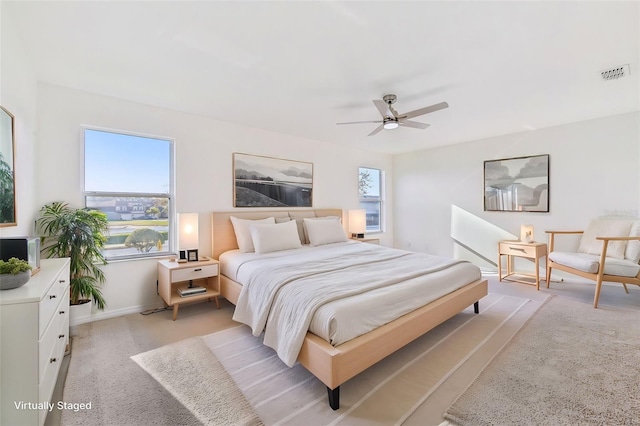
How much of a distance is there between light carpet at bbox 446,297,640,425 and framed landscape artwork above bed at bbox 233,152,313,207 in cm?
337

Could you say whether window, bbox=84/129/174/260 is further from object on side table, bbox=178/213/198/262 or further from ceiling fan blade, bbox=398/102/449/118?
ceiling fan blade, bbox=398/102/449/118

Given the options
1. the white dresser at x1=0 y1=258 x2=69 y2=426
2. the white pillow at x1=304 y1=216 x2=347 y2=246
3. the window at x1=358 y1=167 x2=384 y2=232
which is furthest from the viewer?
the window at x1=358 y1=167 x2=384 y2=232

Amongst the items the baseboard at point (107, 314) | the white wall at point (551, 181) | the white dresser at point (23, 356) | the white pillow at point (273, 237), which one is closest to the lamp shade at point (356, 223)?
the white wall at point (551, 181)

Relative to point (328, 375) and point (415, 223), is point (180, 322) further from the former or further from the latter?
point (415, 223)

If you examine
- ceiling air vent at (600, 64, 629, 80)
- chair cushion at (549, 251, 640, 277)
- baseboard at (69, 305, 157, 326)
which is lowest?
baseboard at (69, 305, 157, 326)

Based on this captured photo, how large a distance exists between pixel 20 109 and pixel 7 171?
2.02ft

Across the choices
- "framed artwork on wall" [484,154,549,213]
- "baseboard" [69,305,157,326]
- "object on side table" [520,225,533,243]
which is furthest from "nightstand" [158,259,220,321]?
→ "framed artwork on wall" [484,154,549,213]

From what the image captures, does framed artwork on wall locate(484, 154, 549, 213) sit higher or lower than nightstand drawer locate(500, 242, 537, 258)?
higher

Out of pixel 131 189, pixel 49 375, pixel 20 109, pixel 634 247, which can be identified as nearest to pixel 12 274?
pixel 49 375

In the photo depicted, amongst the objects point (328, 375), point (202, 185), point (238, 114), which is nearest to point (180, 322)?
point (202, 185)

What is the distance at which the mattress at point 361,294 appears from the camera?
1.76 meters

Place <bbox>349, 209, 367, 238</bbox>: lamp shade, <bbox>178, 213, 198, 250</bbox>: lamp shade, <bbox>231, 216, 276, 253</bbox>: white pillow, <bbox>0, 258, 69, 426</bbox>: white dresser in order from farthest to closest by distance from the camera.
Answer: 1. <bbox>349, 209, 367, 238</bbox>: lamp shade
2. <bbox>231, 216, 276, 253</bbox>: white pillow
3. <bbox>178, 213, 198, 250</bbox>: lamp shade
4. <bbox>0, 258, 69, 426</bbox>: white dresser

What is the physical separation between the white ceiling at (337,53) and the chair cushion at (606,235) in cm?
152

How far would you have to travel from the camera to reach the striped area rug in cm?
161
